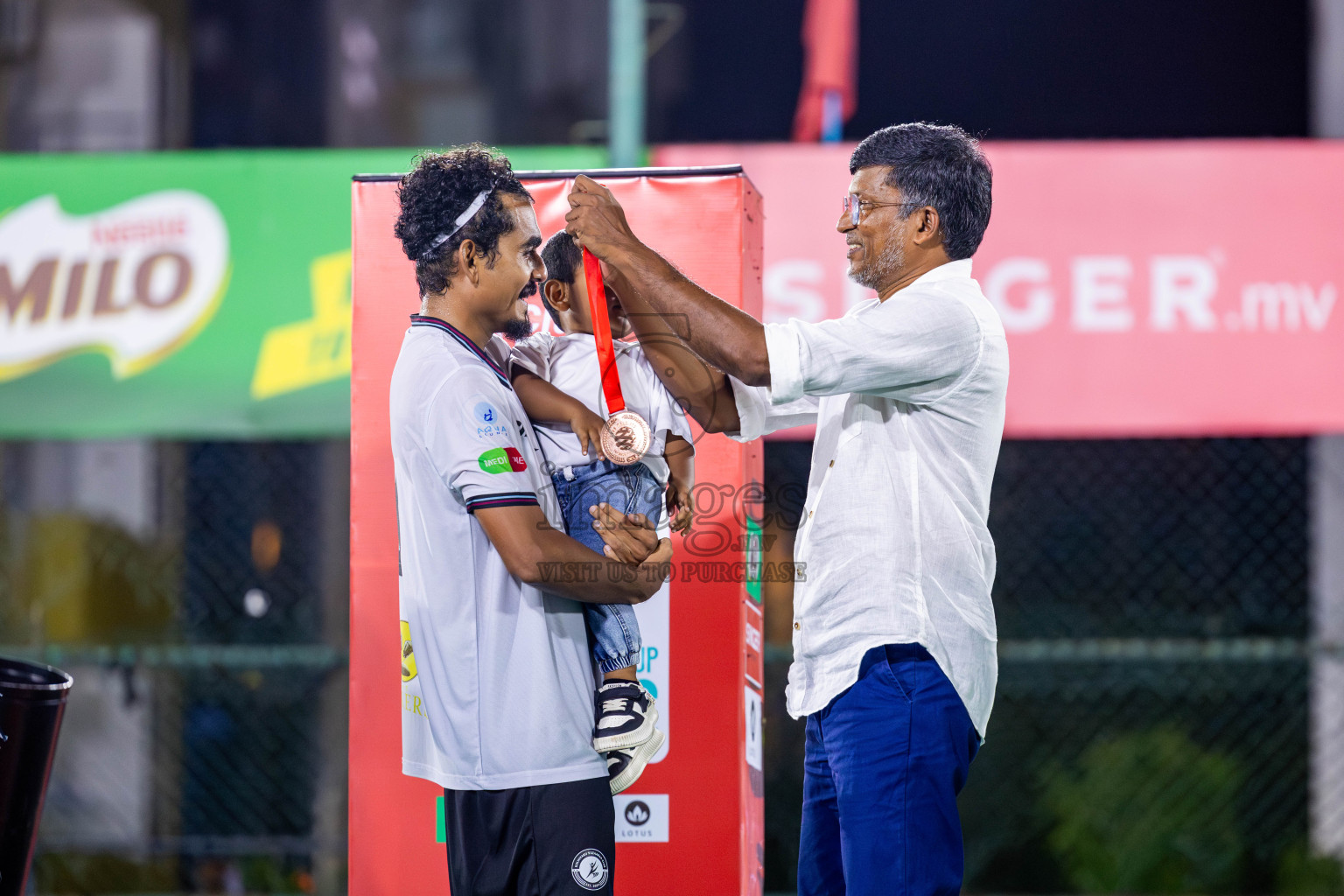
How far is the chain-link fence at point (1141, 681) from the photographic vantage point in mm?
4852

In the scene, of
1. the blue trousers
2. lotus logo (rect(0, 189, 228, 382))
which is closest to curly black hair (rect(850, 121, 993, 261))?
the blue trousers

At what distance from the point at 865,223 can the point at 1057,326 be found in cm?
229

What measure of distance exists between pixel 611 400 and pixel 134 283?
3.02m

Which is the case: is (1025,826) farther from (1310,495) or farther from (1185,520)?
(1310,495)

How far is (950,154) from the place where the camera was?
2.12 meters

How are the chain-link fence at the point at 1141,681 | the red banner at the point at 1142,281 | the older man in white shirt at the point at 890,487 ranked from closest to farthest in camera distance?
1. the older man in white shirt at the point at 890,487
2. the red banner at the point at 1142,281
3. the chain-link fence at the point at 1141,681

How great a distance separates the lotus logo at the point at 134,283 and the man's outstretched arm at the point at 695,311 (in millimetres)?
2790

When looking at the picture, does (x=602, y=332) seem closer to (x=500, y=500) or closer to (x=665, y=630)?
(x=500, y=500)

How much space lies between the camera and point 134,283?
4328mm

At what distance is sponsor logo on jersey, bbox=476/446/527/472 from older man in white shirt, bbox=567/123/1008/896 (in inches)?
14.5

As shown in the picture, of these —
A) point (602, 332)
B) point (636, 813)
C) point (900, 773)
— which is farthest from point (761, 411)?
point (636, 813)

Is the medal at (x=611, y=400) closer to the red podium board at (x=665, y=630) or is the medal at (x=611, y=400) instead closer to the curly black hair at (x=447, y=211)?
the curly black hair at (x=447, y=211)

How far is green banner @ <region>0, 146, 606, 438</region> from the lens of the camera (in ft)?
13.7

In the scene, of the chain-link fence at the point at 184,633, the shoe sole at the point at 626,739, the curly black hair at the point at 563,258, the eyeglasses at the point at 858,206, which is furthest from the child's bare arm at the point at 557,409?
the chain-link fence at the point at 184,633
